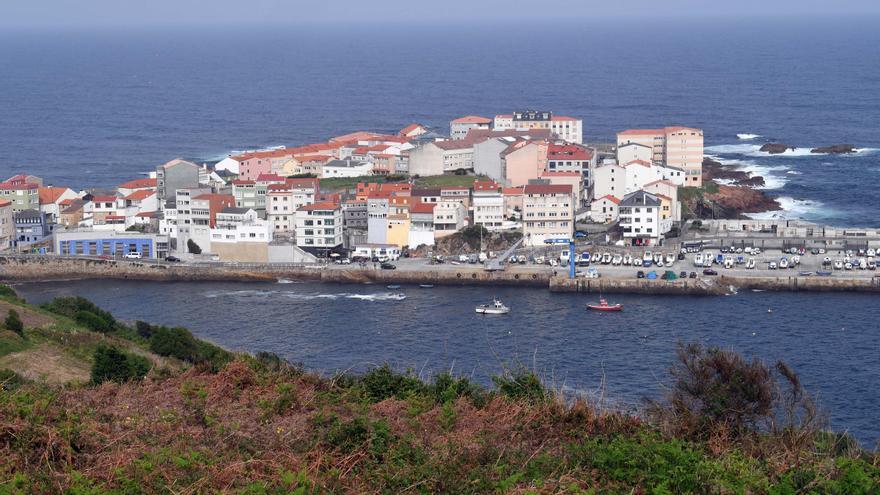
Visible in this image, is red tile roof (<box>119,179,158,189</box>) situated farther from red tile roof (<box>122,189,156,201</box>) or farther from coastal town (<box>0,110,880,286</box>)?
red tile roof (<box>122,189,156,201</box>)

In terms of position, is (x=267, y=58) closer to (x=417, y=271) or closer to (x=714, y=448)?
(x=417, y=271)

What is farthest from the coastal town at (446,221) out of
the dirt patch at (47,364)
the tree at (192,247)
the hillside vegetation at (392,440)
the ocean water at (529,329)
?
the hillside vegetation at (392,440)

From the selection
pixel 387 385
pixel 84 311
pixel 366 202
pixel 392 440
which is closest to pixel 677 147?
pixel 366 202

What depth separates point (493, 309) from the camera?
63.2 feet

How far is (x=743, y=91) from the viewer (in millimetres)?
50375

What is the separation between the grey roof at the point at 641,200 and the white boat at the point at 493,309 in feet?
17.6

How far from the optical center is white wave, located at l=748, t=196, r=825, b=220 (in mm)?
25656

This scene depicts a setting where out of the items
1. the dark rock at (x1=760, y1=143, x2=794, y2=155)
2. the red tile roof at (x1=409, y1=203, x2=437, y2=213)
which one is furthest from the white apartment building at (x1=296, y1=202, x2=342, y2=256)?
the dark rock at (x1=760, y1=143, x2=794, y2=155)

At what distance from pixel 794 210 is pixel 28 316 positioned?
16.0m

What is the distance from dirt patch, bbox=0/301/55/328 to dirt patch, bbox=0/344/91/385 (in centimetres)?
170

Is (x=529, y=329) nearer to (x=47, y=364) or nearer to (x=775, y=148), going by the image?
(x=47, y=364)

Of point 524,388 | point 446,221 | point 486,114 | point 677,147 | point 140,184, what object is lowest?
point 524,388

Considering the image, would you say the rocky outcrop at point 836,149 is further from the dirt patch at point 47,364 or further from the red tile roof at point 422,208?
the dirt patch at point 47,364

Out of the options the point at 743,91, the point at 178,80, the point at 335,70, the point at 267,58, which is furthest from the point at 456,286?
the point at 267,58
